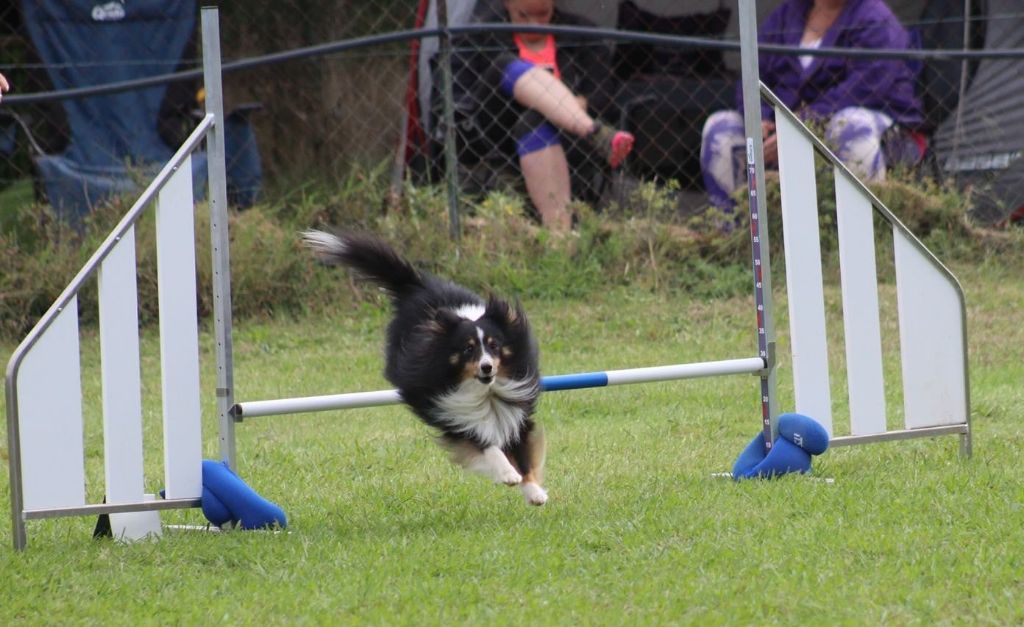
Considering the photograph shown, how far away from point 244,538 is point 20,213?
486cm

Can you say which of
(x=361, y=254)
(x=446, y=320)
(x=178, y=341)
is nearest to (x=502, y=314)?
(x=446, y=320)

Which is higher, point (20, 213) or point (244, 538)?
point (20, 213)

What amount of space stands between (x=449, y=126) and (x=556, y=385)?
403 cm

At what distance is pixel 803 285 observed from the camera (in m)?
4.58

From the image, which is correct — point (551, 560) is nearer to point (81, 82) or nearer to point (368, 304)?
point (368, 304)

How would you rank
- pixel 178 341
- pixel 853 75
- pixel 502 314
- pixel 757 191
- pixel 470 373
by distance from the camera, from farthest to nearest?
pixel 853 75 → pixel 757 191 → pixel 502 314 → pixel 470 373 → pixel 178 341

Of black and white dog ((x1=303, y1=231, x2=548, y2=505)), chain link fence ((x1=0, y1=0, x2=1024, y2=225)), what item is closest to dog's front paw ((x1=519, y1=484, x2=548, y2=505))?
black and white dog ((x1=303, y1=231, x2=548, y2=505))

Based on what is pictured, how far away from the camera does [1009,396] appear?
5.94 m

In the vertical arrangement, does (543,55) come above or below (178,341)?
above

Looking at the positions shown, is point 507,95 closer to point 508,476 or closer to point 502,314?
point 502,314

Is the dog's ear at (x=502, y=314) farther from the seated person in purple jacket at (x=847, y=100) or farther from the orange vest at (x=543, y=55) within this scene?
the orange vest at (x=543, y=55)

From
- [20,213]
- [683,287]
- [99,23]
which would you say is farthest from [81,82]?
[683,287]

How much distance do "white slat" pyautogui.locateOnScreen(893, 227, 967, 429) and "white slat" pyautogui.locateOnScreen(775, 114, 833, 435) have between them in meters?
0.32

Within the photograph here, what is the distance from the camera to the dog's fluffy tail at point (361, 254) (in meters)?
4.47
